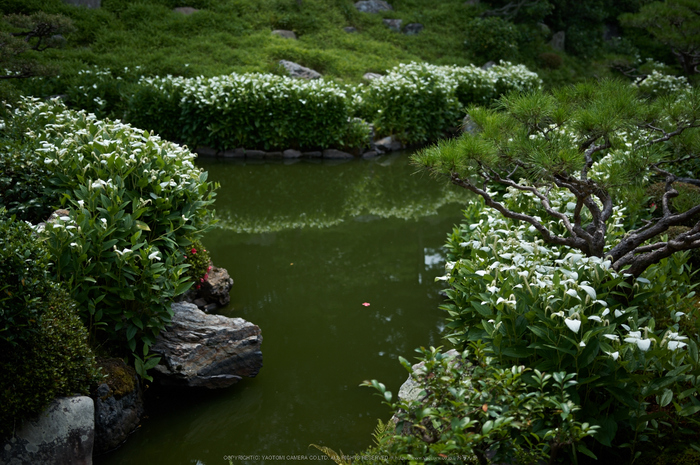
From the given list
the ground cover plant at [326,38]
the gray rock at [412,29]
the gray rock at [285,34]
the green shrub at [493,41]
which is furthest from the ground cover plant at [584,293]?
the gray rock at [412,29]

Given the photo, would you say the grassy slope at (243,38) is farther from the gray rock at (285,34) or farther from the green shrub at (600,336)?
the green shrub at (600,336)

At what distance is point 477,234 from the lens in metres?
4.34

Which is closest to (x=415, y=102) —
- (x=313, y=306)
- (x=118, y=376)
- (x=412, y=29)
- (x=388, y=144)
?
(x=388, y=144)

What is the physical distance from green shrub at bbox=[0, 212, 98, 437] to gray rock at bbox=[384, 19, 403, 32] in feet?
54.1

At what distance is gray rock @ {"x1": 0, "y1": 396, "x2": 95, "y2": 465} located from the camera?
2787 mm

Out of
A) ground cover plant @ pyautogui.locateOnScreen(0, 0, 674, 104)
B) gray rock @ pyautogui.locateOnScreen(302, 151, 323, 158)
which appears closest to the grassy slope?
ground cover plant @ pyautogui.locateOnScreen(0, 0, 674, 104)

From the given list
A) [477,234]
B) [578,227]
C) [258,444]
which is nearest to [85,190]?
[258,444]

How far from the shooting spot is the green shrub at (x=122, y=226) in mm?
3502

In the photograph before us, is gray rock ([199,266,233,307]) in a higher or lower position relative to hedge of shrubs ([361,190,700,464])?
lower

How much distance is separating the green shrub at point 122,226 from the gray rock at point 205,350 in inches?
6.2

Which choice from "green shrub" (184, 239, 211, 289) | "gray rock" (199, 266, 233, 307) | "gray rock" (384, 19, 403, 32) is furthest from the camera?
"gray rock" (384, 19, 403, 32)

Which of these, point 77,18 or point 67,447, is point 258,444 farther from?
point 77,18

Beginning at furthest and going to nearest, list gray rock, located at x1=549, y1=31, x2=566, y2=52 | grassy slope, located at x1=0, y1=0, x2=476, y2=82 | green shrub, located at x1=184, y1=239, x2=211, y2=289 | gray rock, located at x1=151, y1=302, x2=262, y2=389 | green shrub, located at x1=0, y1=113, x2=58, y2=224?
1. gray rock, located at x1=549, y1=31, x2=566, y2=52
2. grassy slope, located at x1=0, y1=0, x2=476, y2=82
3. green shrub, located at x1=184, y1=239, x2=211, y2=289
4. green shrub, located at x1=0, y1=113, x2=58, y2=224
5. gray rock, located at x1=151, y1=302, x2=262, y2=389

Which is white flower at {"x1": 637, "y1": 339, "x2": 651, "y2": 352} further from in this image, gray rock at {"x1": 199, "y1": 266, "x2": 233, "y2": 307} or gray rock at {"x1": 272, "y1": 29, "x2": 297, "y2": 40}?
gray rock at {"x1": 272, "y1": 29, "x2": 297, "y2": 40}
